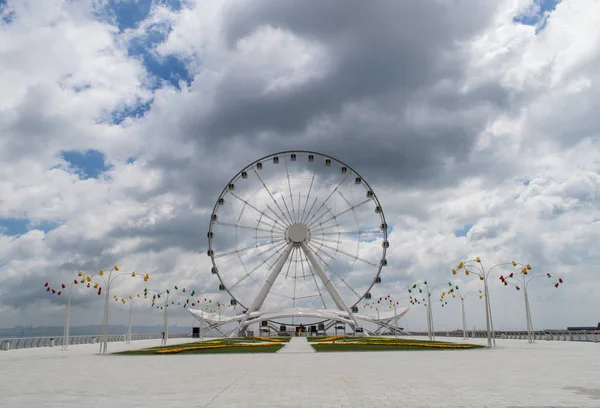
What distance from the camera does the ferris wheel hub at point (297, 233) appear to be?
71000 millimetres

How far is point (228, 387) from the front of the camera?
16172mm

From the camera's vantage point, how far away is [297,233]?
233 ft

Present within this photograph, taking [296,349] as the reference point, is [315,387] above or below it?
above

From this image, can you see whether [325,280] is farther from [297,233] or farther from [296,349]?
[296,349]

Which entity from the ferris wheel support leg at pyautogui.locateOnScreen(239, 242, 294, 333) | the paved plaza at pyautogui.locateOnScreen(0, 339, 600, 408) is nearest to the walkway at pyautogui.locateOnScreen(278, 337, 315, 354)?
the paved plaza at pyautogui.locateOnScreen(0, 339, 600, 408)

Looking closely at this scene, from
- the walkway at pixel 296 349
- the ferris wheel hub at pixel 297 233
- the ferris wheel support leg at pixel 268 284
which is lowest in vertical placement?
the walkway at pixel 296 349

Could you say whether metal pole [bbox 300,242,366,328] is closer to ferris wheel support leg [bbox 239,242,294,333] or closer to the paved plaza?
ferris wheel support leg [bbox 239,242,294,333]

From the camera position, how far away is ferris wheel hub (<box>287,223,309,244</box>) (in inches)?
2795

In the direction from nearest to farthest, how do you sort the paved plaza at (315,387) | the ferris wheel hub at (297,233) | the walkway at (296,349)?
the paved plaza at (315,387) < the walkway at (296,349) < the ferris wheel hub at (297,233)

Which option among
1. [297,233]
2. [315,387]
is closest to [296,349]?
[315,387]

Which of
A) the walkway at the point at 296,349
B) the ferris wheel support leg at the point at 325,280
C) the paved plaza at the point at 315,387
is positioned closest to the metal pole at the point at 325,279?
the ferris wheel support leg at the point at 325,280

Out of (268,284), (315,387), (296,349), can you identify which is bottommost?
(296,349)

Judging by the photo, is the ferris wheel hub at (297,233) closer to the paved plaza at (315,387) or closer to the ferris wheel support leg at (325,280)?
the ferris wheel support leg at (325,280)

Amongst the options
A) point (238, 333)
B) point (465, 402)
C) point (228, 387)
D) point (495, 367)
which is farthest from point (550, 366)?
point (238, 333)
